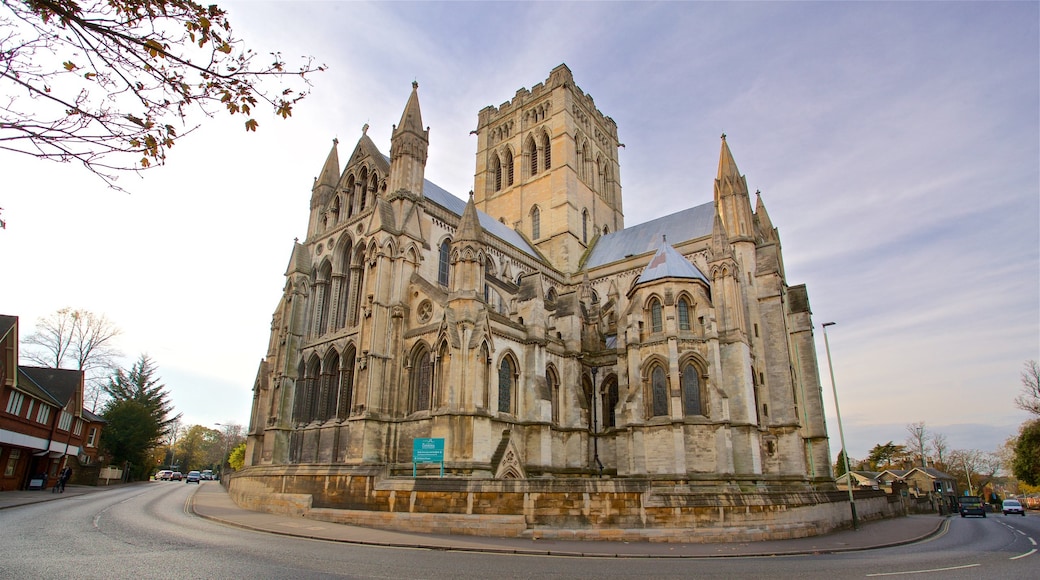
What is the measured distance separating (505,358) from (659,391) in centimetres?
743

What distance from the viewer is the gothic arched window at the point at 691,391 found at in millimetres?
25844

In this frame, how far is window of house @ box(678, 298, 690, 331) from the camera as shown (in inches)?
1091

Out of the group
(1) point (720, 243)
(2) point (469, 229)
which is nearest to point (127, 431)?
(2) point (469, 229)

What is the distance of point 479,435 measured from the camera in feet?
73.8

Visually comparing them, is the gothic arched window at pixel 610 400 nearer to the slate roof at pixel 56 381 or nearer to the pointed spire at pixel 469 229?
the pointed spire at pixel 469 229

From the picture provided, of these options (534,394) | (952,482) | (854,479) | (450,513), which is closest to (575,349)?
(534,394)

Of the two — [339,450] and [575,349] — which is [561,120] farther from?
[339,450]

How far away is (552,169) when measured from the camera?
43.8 meters

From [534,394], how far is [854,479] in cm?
5939

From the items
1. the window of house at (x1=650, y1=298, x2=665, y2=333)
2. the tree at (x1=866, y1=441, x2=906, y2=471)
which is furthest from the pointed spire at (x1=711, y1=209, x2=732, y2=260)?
the tree at (x1=866, y1=441, x2=906, y2=471)

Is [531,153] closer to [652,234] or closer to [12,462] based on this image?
[652,234]

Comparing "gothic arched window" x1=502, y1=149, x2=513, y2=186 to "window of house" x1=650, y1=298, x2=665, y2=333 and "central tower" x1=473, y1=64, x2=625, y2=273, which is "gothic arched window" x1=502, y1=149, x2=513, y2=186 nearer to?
"central tower" x1=473, y1=64, x2=625, y2=273

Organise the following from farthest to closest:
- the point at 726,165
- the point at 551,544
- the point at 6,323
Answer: the point at 726,165
the point at 6,323
the point at 551,544

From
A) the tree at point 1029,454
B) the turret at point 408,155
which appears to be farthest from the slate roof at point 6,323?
the tree at point 1029,454
